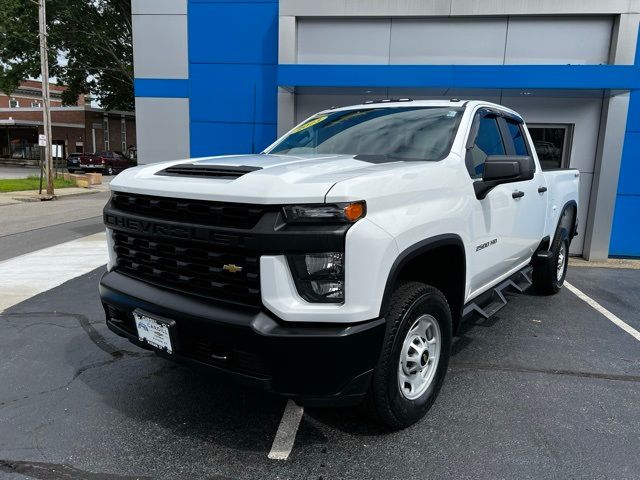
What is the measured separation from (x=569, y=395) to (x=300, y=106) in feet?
22.7

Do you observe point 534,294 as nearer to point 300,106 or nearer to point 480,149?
point 480,149

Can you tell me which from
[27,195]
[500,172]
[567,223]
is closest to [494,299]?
[500,172]

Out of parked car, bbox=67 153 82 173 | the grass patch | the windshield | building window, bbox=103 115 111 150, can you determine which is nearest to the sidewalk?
the grass patch

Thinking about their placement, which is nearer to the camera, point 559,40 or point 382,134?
point 382,134

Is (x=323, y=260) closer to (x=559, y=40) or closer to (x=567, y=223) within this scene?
(x=567, y=223)

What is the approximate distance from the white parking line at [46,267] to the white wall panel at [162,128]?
208 cm

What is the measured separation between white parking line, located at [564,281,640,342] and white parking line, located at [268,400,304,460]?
3.49 metres

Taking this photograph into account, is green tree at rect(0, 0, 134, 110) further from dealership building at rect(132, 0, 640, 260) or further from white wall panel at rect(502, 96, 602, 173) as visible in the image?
white wall panel at rect(502, 96, 602, 173)

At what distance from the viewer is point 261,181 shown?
2.39 m

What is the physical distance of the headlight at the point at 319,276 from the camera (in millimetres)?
2324

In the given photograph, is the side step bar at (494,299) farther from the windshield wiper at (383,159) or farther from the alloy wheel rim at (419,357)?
the windshield wiper at (383,159)

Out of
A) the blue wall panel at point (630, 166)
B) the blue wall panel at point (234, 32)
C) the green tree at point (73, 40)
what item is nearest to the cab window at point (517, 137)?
the blue wall panel at point (630, 166)

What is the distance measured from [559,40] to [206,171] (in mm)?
7765

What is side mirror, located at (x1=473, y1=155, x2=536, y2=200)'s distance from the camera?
3.15 m
